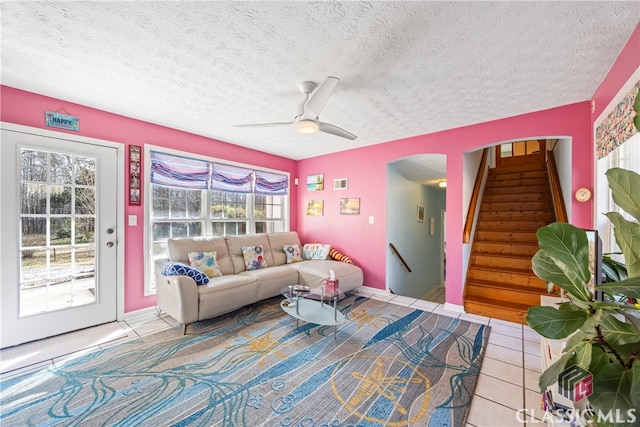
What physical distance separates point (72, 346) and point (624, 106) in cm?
481

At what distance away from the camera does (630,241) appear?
793 millimetres

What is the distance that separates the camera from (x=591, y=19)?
5.01ft

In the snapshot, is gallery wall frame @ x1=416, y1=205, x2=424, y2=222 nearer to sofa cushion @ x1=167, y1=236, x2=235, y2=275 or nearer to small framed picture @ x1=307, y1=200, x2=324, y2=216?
small framed picture @ x1=307, y1=200, x2=324, y2=216

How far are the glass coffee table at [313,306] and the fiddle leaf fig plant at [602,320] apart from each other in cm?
191

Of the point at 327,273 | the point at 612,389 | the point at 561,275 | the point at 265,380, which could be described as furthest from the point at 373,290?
the point at 612,389

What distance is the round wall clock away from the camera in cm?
250

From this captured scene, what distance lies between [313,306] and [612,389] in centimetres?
247

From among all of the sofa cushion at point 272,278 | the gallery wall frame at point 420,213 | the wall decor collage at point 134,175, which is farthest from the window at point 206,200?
the gallery wall frame at point 420,213

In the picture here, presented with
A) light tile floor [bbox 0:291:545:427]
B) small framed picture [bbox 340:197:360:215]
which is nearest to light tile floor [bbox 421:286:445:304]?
light tile floor [bbox 0:291:545:427]

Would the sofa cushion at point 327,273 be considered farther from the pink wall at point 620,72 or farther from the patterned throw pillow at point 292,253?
the pink wall at point 620,72

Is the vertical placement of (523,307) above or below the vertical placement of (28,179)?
below

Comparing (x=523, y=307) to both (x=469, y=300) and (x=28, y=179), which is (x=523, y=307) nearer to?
(x=469, y=300)

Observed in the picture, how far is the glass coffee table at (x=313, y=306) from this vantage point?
259cm

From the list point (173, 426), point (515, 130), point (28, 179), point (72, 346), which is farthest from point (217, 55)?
point (515, 130)
